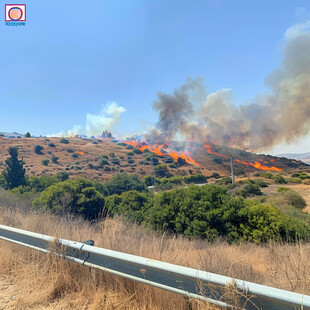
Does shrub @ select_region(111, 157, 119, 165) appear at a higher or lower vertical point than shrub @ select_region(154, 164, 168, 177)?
higher

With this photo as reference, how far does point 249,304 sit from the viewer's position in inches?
69.2

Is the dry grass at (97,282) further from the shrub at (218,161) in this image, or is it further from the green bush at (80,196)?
the shrub at (218,161)

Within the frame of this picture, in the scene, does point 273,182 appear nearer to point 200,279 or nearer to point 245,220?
point 245,220

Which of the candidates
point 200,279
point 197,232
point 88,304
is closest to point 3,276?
point 88,304

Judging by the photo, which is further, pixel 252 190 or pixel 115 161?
pixel 115 161

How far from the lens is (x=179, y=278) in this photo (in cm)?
203

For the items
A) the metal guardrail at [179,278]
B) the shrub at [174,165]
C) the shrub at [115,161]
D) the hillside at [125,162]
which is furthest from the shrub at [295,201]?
the shrub at [115,161]

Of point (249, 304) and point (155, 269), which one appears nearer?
point (249, 304)

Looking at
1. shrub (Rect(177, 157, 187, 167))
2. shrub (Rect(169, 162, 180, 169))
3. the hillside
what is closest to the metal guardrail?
the hillside

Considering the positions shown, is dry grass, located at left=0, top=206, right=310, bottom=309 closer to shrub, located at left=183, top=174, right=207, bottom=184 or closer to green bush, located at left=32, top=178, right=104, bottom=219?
green bush, located at left=32, top=178, right=104, bottom=219

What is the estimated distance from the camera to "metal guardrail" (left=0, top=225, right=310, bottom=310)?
1617mm

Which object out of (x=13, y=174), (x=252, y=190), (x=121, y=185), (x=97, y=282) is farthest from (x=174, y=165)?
(x=97, y=282)

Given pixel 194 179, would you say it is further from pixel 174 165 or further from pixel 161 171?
pixel 174 165

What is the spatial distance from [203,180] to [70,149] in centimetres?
5191
